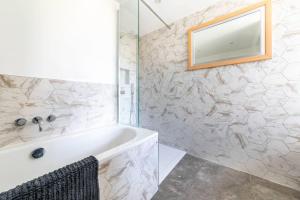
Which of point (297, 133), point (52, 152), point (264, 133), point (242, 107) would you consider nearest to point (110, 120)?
point (52, 152)

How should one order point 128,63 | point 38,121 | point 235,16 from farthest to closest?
1. point 128,63
2. point 235,16
3. point 38,121

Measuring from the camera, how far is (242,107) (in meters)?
1.58

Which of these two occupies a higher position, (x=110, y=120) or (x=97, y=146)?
(x=110, y=120)

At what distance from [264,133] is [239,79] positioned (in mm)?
696

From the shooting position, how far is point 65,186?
0.67 m

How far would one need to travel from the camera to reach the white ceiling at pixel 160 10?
1771 mm

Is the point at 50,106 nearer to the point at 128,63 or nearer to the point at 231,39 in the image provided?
the point at 128,63

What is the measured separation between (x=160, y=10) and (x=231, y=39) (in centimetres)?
113

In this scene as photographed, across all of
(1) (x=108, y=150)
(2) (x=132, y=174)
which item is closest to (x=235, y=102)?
(2) (x=132, y=174)

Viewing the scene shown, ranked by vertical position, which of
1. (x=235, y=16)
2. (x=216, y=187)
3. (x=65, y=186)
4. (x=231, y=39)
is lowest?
(x=216, y=187)

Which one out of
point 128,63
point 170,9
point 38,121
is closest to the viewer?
point 38,121

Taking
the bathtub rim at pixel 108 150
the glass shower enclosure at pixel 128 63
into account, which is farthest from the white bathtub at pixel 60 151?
the glass shower enclosure at pixel 128 63

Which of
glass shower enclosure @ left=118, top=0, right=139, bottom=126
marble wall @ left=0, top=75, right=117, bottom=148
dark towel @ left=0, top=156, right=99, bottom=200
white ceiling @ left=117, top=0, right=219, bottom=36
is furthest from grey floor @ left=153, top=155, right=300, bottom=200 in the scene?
white ceiling @ left=117, top=0, right=219, bottom=36

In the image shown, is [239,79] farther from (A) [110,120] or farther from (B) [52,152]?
(B) [52,152]
